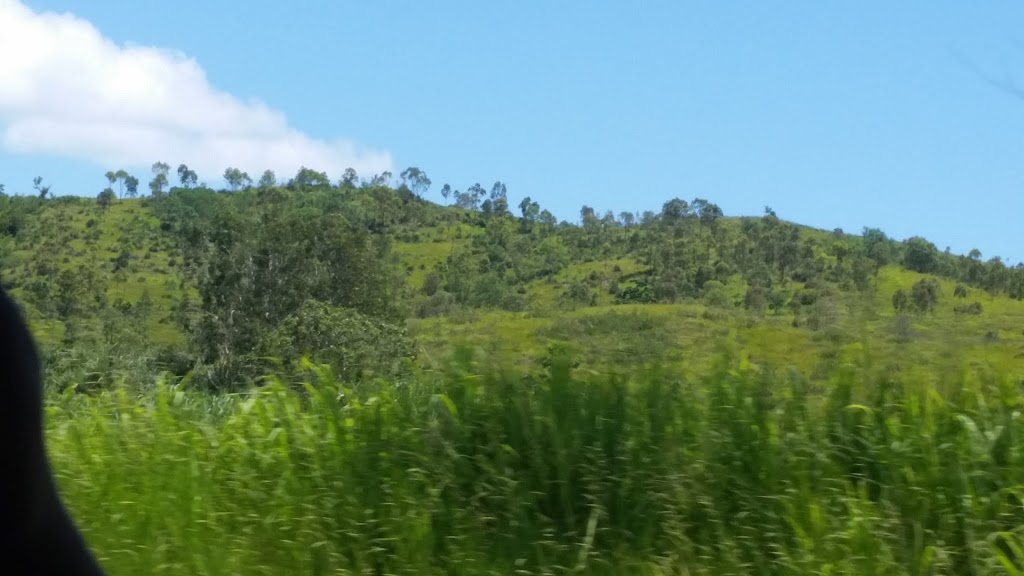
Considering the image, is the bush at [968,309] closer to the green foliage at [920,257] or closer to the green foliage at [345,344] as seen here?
the green foliage at [920,257]

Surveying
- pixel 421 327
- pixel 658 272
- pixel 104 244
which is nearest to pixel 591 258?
pixel 658 272

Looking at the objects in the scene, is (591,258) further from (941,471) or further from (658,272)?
(941,471)

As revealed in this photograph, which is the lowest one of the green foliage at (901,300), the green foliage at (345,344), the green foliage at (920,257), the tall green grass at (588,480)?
the tall green grass at (588,480)

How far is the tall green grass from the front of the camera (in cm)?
357

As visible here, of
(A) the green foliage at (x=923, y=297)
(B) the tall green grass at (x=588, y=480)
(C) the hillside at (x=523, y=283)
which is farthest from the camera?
(A) the green foliage at (x=923, y=297)

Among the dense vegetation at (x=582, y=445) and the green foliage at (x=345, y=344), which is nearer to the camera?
the dense vegetation at (x=582, y=445)

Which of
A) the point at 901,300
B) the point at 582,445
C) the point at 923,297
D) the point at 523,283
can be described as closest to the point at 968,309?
the point at 923,297

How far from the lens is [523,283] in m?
16.3

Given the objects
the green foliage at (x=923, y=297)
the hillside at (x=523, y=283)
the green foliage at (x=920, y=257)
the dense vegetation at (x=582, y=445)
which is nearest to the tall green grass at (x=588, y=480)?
the dense vegetation at (x=582, y=445)

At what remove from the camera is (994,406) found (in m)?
4.07

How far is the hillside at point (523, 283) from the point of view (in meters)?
4.64

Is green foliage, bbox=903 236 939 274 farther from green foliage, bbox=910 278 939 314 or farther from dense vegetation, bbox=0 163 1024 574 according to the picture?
dense vegetation, bbox=0 163 1024 574

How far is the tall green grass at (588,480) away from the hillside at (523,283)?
0.31 meters

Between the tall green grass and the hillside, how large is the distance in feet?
1.03
